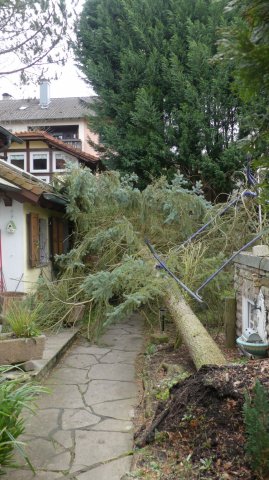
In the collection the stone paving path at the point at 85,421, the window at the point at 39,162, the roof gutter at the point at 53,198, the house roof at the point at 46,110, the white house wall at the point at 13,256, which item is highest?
the house roof at the point at 46,110

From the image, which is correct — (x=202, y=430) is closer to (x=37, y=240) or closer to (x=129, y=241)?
(x=129, y=241)

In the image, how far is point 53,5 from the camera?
25.8 ft

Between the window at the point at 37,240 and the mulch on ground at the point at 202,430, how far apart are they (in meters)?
5.91

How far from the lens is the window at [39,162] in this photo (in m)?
20.5

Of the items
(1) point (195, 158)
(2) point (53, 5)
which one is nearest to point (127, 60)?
(1) point (195, 158)

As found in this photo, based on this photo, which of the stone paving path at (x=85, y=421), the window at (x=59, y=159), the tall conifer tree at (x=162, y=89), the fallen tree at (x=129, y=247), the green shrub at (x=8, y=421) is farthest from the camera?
the window at (x=59, y=159)

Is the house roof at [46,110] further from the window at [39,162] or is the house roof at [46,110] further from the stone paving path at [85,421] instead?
the stone paving path at [85,421]

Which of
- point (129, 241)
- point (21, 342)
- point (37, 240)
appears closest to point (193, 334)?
point (21, 342)

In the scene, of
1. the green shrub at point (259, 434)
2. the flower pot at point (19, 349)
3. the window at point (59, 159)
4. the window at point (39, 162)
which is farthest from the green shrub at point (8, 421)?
the window at point (39, 162)

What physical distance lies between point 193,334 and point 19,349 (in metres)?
2.21

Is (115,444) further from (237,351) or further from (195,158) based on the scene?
(195,158)

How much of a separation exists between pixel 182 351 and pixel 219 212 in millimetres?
3316

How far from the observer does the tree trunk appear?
15.8 ft

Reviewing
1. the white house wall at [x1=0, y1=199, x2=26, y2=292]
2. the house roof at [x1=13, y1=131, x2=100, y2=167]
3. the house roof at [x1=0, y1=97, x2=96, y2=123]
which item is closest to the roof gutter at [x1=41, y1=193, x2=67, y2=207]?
the white house wall at [x1=0, y1=199, x2=26, y2=292]
